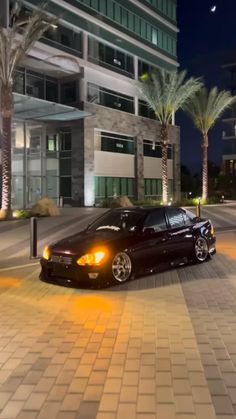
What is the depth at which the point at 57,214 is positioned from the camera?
28172mm

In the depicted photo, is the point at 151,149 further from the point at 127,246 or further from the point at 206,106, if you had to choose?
the point at 127,246

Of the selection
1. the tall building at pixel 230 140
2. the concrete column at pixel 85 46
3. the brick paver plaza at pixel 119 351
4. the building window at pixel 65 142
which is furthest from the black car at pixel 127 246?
the tall building at pixel 230 140

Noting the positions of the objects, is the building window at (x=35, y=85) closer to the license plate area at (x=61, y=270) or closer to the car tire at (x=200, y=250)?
the car tire at (x=200, y=250)

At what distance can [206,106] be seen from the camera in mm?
42406

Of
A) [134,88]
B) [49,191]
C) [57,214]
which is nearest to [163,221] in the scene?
[57,214]

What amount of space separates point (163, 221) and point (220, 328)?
439cm

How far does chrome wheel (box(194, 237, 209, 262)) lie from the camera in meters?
11.6

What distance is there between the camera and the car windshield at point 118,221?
34.0 feet

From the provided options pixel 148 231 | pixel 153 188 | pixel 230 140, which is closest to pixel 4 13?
pixel 153 188

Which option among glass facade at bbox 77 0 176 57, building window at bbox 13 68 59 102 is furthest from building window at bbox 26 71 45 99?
glass facade at bbox 77 0 176 57

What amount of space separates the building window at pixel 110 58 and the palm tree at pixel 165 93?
13.9 feet

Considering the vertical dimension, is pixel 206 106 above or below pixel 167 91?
below

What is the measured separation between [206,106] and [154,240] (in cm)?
3399

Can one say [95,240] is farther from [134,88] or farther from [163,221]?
[134,88]
